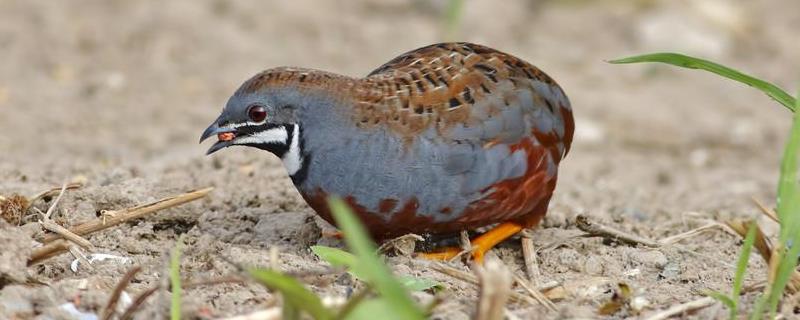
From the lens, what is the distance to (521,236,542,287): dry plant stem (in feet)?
14.6

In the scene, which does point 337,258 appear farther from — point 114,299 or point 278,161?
point 278,161

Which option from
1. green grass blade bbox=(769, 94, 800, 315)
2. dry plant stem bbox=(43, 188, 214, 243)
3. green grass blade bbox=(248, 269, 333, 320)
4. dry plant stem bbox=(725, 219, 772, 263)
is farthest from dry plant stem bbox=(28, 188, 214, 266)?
green grass blade bbox=(769, 94, 800, 315)

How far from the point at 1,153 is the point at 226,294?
3593 millimetres

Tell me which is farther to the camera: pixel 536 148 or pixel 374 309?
pixel 536 148

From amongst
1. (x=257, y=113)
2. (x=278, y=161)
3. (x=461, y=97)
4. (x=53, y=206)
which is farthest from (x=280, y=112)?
(x=278, y=161)

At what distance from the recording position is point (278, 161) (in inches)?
252

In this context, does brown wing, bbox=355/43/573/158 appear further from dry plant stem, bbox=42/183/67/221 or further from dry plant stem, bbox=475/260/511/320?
dry plant stem, bbox=475/260/511/320

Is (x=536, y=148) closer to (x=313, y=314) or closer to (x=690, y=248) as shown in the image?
(x=690, y=248)

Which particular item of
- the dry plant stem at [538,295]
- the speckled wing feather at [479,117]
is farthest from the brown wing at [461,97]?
the dry plant stem at [538,295]

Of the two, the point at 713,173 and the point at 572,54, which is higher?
the point at 572,54

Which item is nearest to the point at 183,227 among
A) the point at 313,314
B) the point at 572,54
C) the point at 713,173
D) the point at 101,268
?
the point at 101,268

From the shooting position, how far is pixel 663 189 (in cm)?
716

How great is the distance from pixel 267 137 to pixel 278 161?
78.0 inches

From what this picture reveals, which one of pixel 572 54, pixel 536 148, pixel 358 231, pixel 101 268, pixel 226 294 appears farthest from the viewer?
pixel 572 54
